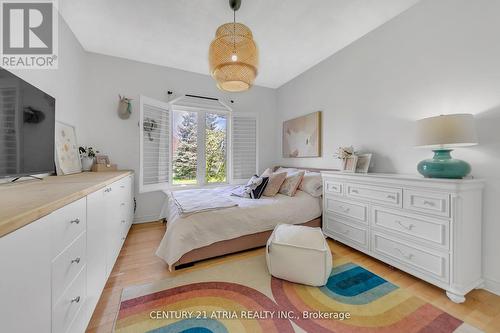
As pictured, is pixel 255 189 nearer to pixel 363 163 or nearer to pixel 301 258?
pixel 301 258

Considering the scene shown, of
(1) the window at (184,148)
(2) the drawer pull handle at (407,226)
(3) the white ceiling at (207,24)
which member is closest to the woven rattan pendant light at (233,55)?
(3) the white ceiling at (207,24)

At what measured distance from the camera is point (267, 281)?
1.74 m

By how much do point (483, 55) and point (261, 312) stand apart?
108 inches

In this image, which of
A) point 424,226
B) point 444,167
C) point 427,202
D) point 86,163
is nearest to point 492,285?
point 424,226

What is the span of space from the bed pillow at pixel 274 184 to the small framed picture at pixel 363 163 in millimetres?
971

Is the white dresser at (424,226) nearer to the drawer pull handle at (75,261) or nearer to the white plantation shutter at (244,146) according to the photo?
the white plantation shutter at (244,146)

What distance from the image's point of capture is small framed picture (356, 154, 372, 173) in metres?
2.38

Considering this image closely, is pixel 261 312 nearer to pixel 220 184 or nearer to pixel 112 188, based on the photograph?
pixel 112 188

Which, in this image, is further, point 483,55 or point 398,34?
point 398,34

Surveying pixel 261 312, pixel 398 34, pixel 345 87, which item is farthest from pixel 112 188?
pixel 398 34

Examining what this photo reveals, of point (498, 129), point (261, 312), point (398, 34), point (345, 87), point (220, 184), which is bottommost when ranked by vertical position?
point (261, 312)

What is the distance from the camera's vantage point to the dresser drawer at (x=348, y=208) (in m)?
2.16

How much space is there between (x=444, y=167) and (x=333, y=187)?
1073 millimetres

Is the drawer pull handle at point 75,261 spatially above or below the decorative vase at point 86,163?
below
